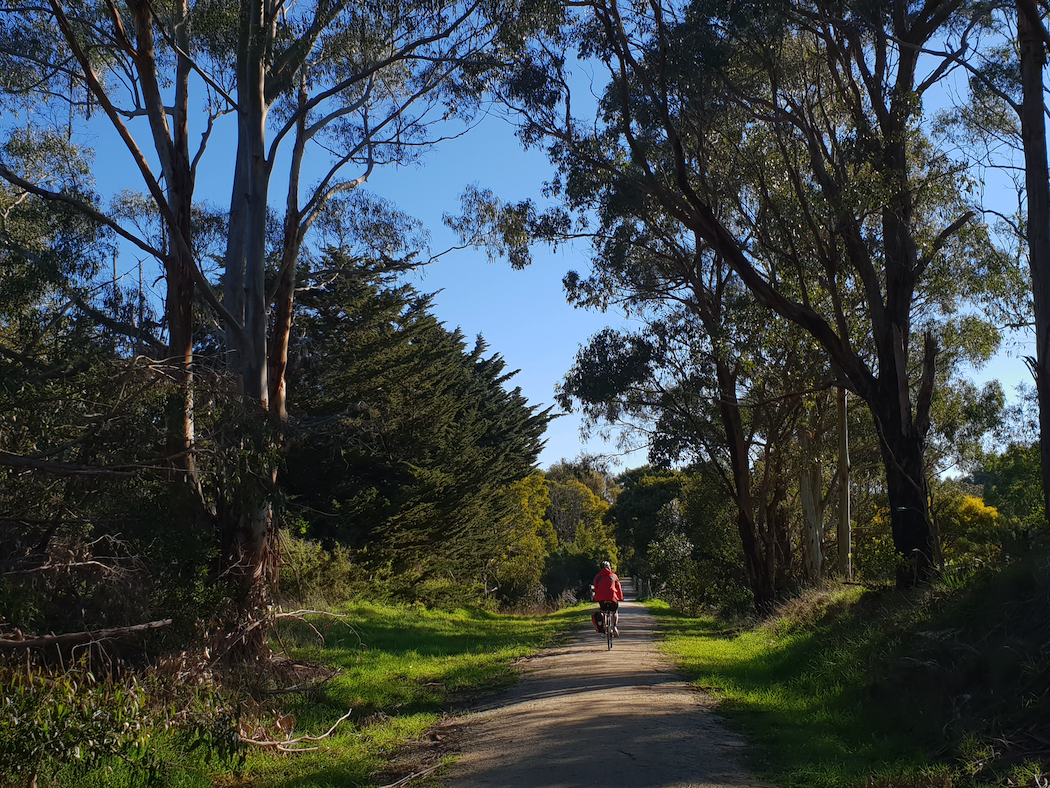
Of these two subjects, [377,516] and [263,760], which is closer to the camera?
[263,760]

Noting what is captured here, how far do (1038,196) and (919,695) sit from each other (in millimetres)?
5796

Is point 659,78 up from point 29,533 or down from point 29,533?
up

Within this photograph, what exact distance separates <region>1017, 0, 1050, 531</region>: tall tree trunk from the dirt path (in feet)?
16.3

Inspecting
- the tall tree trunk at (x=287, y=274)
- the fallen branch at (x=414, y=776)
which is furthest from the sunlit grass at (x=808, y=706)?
the tall tree trunk at (x=287, y=274)

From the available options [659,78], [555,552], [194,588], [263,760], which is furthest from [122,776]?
[555,552]

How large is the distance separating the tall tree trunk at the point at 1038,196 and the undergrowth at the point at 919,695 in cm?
193

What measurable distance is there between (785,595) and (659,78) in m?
14.8

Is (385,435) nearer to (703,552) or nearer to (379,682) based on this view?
(379,682)

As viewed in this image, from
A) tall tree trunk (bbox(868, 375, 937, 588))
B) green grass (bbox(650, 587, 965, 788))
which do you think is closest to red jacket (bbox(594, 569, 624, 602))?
green grass (bbox(650, 587, 965, 788))

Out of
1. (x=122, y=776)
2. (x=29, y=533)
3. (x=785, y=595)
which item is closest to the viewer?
(x=122, y=776)

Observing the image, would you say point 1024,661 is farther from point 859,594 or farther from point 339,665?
point 339,665

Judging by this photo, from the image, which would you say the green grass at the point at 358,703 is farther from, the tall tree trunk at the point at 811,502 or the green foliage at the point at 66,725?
the tall tree trunk at the point at 811,502

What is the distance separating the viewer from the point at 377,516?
25750mm

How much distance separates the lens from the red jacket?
16.5 m
